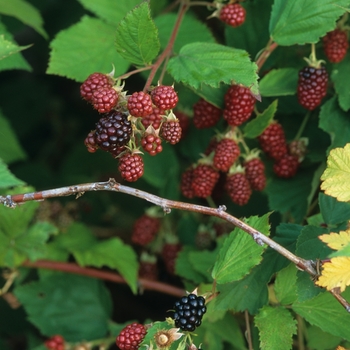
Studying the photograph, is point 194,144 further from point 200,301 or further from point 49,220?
point 200,301

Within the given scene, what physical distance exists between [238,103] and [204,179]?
291 millimetres

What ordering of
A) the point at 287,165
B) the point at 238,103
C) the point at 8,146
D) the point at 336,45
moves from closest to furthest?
1. the point at 238,103
2. the point at 336,45
3. the point at 287,165
4. the point at 8,146

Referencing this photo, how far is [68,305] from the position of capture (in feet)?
7.91

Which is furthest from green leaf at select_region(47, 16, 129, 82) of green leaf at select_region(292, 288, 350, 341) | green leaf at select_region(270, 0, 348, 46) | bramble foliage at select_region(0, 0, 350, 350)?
green leaf at select_region(292, 288, 350, 341)

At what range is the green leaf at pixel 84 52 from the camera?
2.08 metres

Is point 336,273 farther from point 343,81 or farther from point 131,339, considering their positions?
point 343,81

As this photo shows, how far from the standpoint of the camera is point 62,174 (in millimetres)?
3490

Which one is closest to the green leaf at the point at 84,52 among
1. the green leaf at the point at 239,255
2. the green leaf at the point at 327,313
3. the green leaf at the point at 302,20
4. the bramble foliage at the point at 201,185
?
the bramble foliage at the point at 201,185

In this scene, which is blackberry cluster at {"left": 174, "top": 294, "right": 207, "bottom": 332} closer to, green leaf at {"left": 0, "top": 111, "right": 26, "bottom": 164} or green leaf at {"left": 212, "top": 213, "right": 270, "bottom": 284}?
green leaf at {"left": 212, "top": 213, "right": 270, "bottom": 284}

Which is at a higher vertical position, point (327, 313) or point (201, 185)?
point (201, 185)

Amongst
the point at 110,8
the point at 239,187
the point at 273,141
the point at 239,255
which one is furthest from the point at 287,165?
the point at 110,8

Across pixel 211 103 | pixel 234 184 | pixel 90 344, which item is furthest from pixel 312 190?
pixel 90 344

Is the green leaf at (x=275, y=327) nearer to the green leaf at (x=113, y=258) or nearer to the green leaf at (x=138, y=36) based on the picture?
the green leaf at (x=113, y=258)

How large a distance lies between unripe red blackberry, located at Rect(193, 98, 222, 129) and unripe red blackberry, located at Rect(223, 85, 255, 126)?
0.12 m
